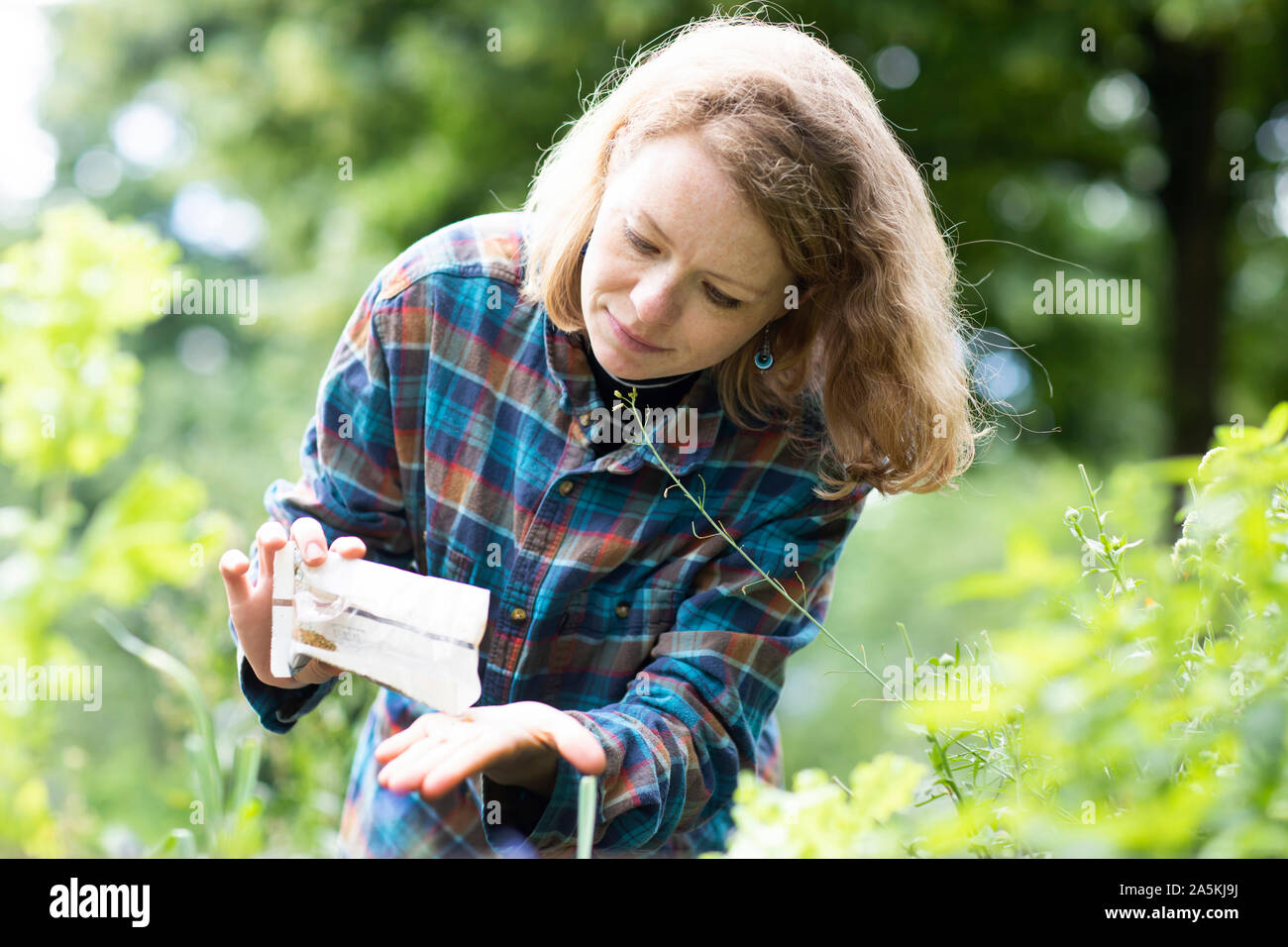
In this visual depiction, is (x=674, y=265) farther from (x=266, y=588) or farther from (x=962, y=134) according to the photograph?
(x=962, y=134)

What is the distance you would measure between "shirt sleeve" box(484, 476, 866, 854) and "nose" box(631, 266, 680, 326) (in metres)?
0.35

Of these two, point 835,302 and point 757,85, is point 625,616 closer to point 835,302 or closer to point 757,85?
point 835,302

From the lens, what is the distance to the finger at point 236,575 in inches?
43.3

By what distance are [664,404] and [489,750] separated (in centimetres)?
69

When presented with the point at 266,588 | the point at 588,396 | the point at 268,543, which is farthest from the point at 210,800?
the point at 588,396

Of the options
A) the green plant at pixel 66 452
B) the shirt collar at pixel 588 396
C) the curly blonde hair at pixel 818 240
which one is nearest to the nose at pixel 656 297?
the curly blonde hair at pixel 818 240

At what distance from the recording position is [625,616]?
142 cm

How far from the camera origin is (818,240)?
50.4 inches

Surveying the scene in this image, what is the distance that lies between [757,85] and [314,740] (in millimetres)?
1968

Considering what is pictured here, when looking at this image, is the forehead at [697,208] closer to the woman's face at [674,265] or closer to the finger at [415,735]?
the woman's face at [674,265]

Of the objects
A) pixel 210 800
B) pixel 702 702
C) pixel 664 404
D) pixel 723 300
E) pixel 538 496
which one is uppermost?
pixel 723 300

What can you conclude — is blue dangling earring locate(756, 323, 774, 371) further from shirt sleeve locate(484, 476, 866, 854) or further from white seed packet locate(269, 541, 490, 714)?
white seed packet locate(269, 541, 490, 714)

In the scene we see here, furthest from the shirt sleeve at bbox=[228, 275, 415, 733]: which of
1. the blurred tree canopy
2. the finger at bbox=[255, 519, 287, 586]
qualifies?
the blurred tree canopy
